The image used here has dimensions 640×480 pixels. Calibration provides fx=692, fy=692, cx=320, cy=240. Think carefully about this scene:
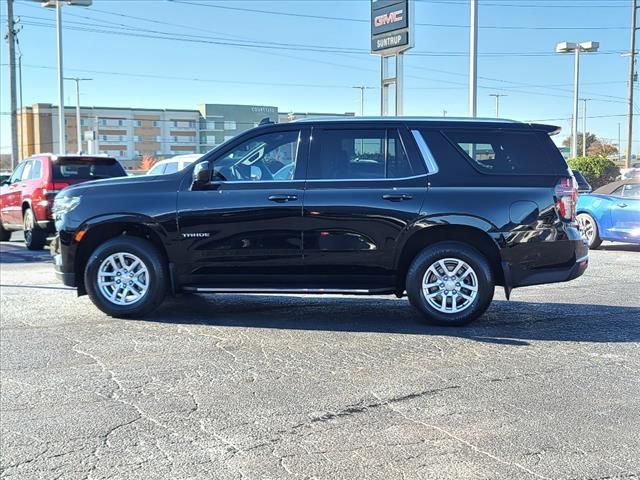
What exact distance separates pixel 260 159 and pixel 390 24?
14380mm

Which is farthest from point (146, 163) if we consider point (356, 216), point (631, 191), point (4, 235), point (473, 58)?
point (356, 216)

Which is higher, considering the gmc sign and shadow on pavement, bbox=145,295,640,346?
the gmc sign

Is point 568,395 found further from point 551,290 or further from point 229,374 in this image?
point 551,290

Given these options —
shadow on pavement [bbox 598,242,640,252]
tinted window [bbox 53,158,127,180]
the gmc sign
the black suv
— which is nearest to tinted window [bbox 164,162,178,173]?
tinted window [bbox 53,158,127,180]

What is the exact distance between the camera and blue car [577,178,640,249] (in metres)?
12.9

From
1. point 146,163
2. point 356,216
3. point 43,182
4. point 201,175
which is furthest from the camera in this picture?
point 146,163

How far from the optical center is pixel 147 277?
695 cm

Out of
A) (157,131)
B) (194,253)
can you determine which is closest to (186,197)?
(194,253)

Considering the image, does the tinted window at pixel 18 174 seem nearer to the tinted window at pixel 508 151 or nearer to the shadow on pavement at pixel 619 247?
the tinted window at pixel 508 151

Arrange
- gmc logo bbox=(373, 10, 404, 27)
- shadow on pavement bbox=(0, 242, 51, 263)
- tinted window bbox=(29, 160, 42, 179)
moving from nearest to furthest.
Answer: shadow on pavement bbox=(0, 242, 51, 263)
tinted window bbox=(29, 160, 42, 179)
gmc logo bbox=(373, 10, 404, 27)

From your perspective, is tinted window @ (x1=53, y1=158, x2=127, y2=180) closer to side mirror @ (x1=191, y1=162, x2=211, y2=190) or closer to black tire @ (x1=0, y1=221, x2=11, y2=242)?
black tire @ (x1=0, y1=221, x2=11, y2=242)

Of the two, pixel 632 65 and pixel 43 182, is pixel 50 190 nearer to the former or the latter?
pixel 43 182

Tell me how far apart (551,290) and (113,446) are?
6.60 meters

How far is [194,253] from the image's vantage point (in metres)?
6.84
